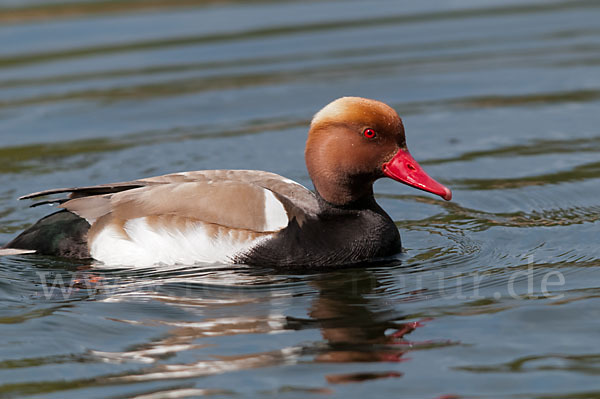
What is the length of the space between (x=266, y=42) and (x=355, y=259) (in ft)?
26.2

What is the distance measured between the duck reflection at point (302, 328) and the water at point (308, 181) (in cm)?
2

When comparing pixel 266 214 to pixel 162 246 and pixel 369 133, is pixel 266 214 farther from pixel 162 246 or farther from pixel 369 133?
pixel 369 133

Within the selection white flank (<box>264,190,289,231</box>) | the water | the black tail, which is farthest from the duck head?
the black tail

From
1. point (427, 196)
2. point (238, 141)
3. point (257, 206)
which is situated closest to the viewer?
point (257, 206)

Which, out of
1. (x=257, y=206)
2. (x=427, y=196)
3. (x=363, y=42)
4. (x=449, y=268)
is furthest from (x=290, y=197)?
(x=363, y=42)

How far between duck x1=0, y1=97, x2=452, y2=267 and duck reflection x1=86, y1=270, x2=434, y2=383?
35 centimetres

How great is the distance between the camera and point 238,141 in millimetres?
10086

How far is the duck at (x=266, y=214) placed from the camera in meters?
6.43

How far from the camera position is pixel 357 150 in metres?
6.48

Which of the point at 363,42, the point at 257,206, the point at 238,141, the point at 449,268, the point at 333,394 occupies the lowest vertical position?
the point at 333,394

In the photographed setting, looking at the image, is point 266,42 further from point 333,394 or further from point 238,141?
point 333,394

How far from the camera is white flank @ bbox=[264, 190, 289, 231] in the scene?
21.0ft

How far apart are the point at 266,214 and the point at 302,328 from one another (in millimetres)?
1182

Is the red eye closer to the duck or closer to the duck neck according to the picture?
the duck
